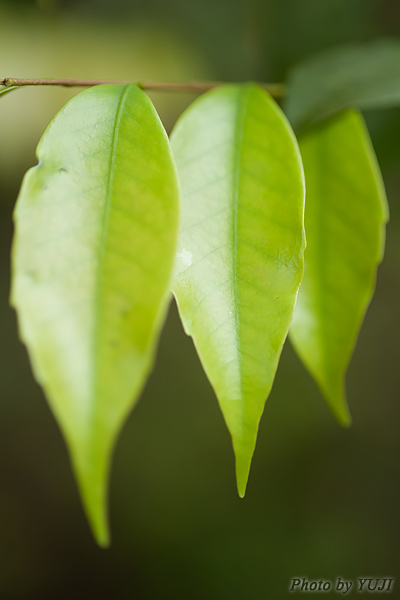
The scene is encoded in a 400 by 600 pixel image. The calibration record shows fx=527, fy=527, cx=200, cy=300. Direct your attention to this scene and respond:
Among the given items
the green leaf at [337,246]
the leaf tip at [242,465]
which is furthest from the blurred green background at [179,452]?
the leaf tip at [242,465]

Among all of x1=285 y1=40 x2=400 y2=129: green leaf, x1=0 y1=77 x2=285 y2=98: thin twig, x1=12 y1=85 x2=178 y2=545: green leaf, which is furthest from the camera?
x1=285 y1=40 x2=400 y2=129: green leaf

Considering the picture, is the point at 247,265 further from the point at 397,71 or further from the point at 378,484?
the point at 378,484

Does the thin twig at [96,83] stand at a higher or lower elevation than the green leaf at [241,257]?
higher

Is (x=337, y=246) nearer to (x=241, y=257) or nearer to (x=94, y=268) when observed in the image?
(x=241, y=257)

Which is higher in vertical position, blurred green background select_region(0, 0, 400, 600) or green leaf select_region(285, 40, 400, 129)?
green leaf select_region(285, 40, 400, 129)

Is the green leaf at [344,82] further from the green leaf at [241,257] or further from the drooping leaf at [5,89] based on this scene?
the drooping leaf at [5,89]

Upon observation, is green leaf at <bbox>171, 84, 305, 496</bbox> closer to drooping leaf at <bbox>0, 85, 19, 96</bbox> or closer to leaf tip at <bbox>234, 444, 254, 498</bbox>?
leaf tip at <bbox>234, 444, 254, 498</bbox>

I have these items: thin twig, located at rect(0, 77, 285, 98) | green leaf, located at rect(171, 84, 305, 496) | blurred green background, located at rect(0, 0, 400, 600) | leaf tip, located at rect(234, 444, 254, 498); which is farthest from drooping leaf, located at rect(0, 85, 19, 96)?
blurred green background, located at rect(0, 0, 400, 600)
